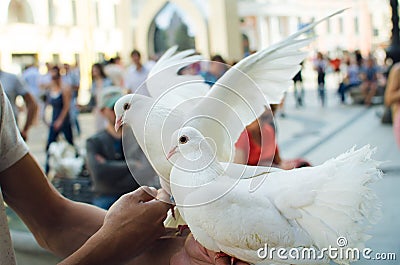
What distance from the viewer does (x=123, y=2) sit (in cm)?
1934

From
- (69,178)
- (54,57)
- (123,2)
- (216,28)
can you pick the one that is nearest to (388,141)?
(69,178)

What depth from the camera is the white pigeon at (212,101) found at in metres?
1.23

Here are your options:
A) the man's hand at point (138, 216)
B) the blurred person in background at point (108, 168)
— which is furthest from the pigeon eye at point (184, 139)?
the blurred person in background at point (108, 168)

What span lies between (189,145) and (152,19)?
17.8 metres

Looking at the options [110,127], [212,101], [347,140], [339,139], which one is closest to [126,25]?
[339,139]

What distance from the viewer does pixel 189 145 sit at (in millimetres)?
1092

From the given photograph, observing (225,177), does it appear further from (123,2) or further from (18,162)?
(123,2)

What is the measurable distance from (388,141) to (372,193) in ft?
21.1

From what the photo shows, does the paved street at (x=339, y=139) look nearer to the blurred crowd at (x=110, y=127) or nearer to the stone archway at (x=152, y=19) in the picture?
the blurred crowd at (x=110, y=127)

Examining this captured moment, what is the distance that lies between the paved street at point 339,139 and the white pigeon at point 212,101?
0.60 meters

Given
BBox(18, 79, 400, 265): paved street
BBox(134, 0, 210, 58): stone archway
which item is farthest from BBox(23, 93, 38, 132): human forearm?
BBox(134, 0, 210, 58): stone archway

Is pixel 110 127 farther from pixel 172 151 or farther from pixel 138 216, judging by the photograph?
pixel 172 151

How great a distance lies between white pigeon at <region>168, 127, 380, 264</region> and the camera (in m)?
1.09

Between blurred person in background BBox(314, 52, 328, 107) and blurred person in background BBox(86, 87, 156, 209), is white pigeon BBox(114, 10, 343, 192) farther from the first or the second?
blurred person in background BBox(314, 52, 328, 107)
